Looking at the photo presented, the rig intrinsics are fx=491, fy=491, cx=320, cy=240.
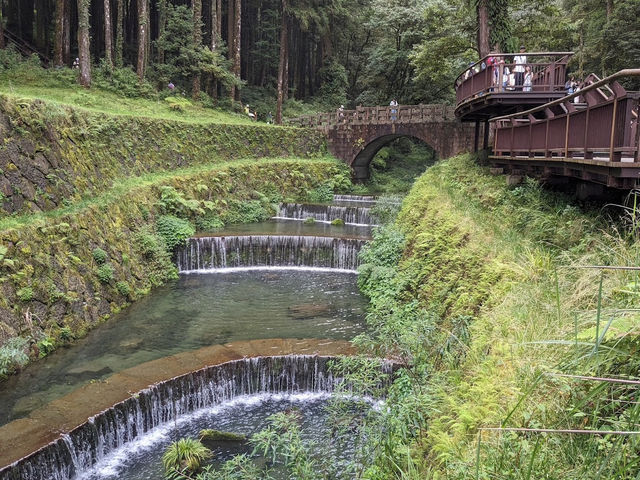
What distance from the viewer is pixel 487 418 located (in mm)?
4156

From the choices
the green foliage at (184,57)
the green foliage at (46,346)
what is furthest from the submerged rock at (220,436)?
the green foliage at (184,57)

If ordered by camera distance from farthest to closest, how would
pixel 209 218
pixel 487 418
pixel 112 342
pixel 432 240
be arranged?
1. pixel 209 218
2. pixel 432 240
3. pixel 112 342
4. pixel 487 418

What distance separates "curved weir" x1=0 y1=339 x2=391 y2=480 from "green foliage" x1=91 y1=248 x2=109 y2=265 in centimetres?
419

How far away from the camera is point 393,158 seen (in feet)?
125

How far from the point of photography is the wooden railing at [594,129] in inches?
241

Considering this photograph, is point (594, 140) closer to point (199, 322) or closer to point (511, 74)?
point (511, 74)

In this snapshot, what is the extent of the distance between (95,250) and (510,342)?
10633 mm

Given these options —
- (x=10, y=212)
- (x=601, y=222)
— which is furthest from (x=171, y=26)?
(x=601, y=222)

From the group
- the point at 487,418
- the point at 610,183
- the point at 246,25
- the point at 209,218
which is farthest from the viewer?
the point at 246,25

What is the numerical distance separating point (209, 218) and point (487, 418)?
1678 centimetres

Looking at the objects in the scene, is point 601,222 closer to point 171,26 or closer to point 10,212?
point 10,212

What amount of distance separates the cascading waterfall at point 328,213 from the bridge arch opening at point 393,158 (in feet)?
31.8

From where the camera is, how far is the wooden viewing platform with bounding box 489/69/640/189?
19.9ft

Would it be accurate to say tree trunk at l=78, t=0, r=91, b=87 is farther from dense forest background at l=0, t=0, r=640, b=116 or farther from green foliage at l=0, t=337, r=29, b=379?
green foliage at l=0, t=337, r=29, b=379
